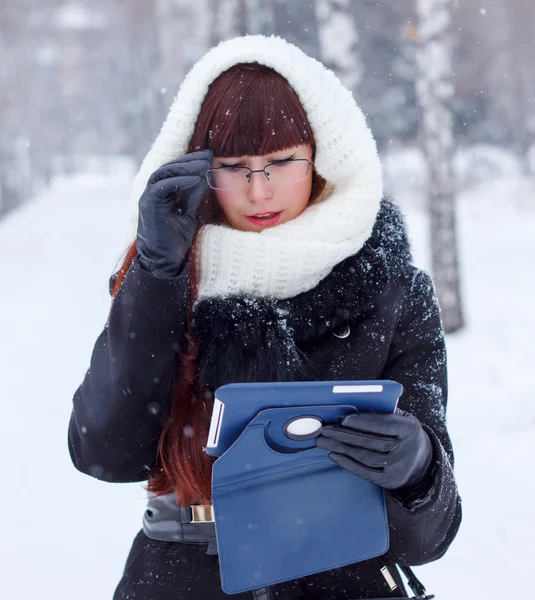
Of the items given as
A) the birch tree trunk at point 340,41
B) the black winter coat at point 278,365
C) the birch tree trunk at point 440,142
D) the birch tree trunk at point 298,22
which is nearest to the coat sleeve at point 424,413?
the black winter coat at point 278,365

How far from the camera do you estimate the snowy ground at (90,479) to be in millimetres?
3869

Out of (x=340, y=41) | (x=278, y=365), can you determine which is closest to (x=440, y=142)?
(x=340, y=41)

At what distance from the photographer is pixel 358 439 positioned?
1521mm

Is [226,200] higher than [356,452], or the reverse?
[226,200]

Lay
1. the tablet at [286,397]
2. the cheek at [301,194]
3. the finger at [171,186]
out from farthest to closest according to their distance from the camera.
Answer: the cheek at [301,194] → the finger at [171,186] → the tablet at [286,397]

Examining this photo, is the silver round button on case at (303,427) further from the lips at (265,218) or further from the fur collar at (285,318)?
the lips at (265,218)

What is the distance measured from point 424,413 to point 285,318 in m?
0.42

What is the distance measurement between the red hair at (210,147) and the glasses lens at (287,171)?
0.05 meters

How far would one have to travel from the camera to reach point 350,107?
2127mm

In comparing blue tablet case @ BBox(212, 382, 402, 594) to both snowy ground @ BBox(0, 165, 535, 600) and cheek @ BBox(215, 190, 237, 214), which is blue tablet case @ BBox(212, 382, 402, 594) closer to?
cheek @ BBox(215, 190, 237, 214)

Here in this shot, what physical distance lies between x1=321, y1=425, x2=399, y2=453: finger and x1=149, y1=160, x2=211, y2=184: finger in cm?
66

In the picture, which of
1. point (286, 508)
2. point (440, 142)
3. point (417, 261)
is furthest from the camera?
point (417, 261)

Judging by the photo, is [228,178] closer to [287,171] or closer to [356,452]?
[287,171]

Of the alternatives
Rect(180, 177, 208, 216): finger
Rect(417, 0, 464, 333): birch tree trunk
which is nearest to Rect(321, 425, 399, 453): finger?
Rect(180, 177, 208, 216): finger
